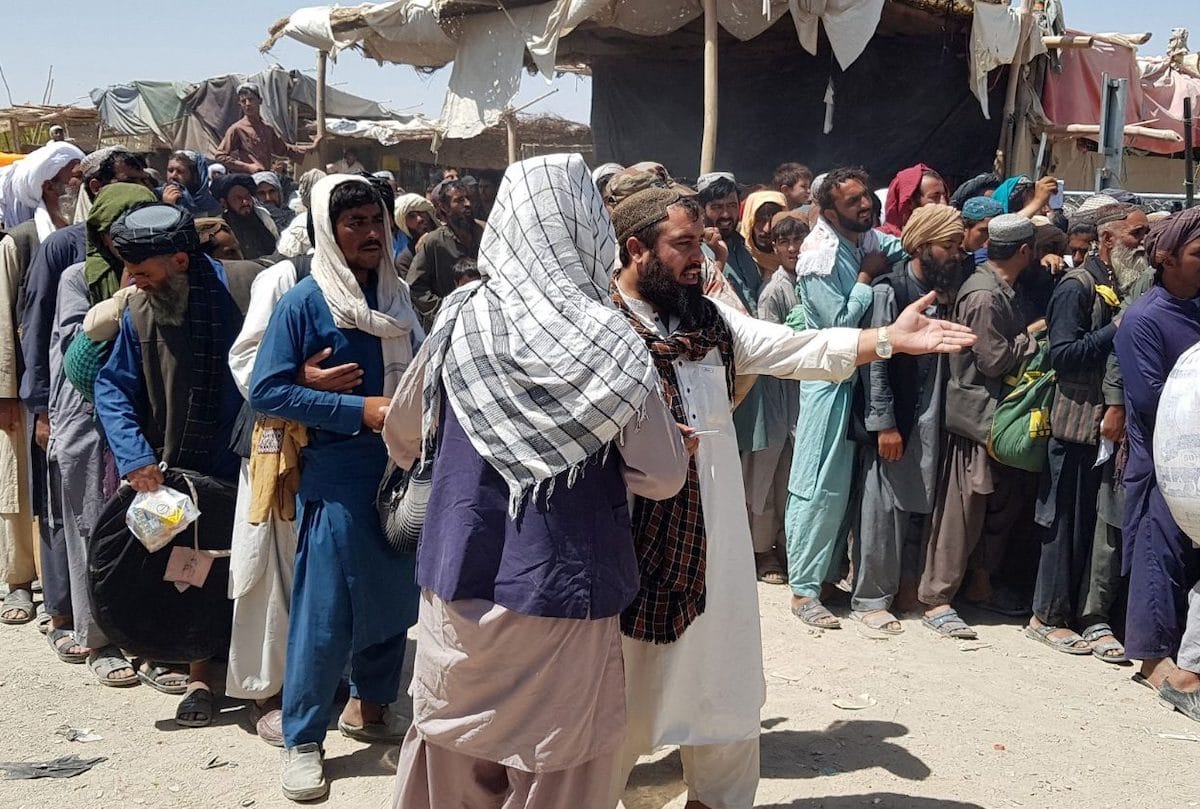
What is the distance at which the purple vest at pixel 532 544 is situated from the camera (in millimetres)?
2336

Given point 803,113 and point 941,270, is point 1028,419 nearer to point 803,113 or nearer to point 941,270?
point 941,270

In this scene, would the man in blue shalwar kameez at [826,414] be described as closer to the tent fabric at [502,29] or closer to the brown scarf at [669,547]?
the brown scarf at [669,547]

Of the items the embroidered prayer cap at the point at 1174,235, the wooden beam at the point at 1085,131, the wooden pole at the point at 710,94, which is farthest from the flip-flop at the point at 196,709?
the wooden beam at the point at 1085,131

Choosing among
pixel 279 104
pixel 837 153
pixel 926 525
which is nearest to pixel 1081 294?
pixel 926 525

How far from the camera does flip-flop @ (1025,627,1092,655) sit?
4922 mm

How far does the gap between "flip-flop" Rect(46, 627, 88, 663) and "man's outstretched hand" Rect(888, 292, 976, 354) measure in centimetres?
375

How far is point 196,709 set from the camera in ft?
13.6

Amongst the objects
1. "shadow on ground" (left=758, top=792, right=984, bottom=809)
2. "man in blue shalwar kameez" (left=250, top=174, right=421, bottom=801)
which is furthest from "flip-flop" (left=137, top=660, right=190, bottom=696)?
"shadow on ground" (left=758, top=792, right=984, bottom=809)

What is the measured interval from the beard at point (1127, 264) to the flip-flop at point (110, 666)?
4.75 metres

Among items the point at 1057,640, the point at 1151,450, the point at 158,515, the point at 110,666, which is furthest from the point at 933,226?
the point at 110,666

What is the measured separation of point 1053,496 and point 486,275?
344 cm

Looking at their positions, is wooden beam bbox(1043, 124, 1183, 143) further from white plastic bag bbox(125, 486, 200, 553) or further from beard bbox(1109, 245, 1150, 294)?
white plastic bag bbox(125, 486, 200, 553)

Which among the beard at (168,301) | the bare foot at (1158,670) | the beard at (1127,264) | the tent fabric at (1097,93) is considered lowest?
the bare foot at (1158,670)

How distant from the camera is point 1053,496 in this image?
16.4 feet
